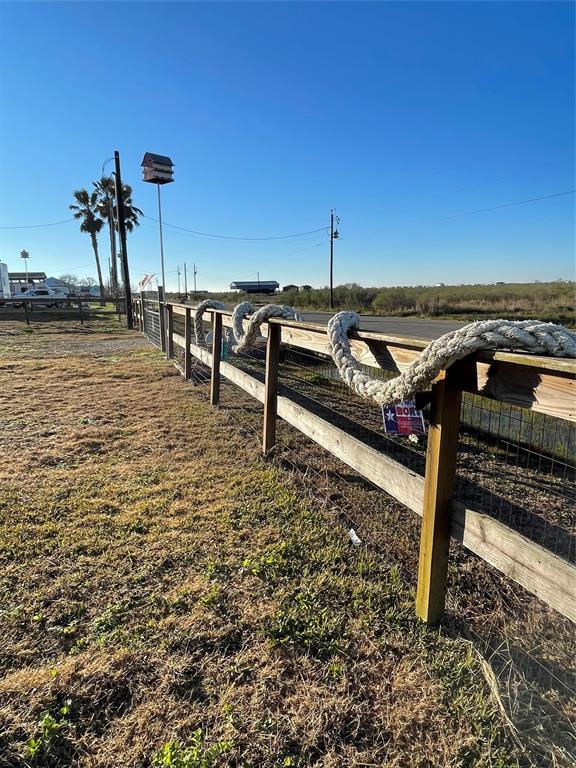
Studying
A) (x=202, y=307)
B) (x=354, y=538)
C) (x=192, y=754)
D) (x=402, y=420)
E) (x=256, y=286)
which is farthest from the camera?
(x=256, y=286)

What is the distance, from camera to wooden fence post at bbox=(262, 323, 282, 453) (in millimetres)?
3707

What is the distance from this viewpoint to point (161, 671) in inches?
68.0

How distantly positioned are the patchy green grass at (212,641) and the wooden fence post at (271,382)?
0.43 metres

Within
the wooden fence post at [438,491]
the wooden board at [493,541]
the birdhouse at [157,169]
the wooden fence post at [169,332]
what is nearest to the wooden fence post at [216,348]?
the wooden board at [493,541]

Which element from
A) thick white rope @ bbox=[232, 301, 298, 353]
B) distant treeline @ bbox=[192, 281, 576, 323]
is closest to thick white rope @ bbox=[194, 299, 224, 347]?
thick white rope @ bbox=[232, 301, 298, 353]

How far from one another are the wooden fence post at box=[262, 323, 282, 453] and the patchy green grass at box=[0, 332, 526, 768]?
16.9 inches

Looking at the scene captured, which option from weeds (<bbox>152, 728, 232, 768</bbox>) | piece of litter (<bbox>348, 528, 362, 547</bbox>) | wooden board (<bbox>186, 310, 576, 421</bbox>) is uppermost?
wooden board (<bbox>186, 310, 576, 421</bbox>)

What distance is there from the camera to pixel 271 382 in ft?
12.2

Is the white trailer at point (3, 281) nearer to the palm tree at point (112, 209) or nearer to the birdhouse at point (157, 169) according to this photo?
the palm tree at point (112, 209)

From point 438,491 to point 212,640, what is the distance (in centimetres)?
113

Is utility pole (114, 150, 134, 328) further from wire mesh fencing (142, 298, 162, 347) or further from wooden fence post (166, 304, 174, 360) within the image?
wooden fence post (166, 304, 174, 360)

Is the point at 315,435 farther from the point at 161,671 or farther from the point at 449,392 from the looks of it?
the point at 161,671

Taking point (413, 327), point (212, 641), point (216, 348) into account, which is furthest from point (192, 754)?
point (413, 327)

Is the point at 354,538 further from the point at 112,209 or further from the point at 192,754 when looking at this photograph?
the point at 112,209
